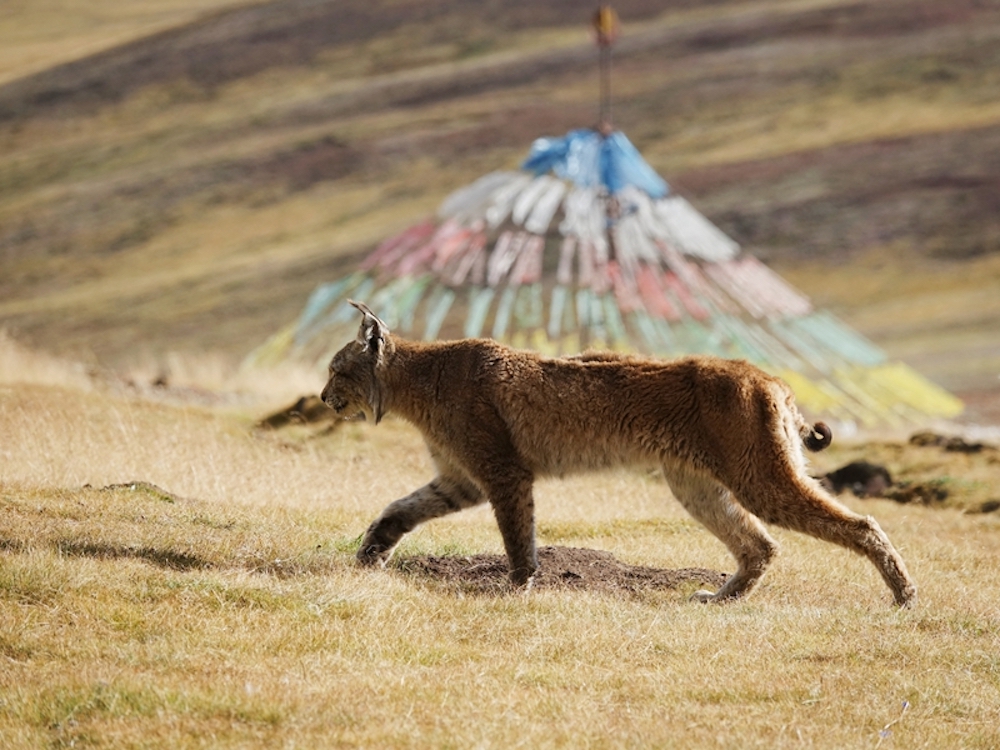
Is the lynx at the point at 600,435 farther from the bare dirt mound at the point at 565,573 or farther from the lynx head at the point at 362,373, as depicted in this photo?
the bare dirt mound at the point at 565,573

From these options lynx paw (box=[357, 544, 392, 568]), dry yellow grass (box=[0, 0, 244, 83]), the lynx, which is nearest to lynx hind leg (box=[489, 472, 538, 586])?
the lynx

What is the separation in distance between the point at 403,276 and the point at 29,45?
46089 mm

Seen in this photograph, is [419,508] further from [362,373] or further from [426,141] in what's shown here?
[426,141]

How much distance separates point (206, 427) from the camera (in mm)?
16391

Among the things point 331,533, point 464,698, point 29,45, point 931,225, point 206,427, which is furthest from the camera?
point 29,45

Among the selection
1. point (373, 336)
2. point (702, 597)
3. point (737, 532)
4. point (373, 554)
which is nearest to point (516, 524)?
point (373, 554)

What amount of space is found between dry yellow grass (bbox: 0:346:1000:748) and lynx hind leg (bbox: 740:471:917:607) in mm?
409

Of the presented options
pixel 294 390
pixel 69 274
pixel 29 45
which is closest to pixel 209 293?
pixel 69 274

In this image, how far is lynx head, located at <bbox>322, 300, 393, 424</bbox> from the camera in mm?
9930

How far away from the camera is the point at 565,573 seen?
9734 mm

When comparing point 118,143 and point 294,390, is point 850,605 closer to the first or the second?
point 294,390

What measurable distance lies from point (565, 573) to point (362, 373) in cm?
196

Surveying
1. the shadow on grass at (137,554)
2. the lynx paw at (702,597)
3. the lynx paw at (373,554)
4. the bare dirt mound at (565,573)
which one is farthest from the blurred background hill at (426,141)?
the shadow on grass at (137,554)

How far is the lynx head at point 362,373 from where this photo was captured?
32.6 ft
